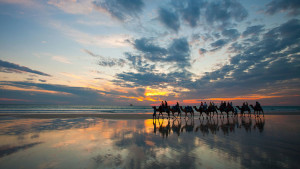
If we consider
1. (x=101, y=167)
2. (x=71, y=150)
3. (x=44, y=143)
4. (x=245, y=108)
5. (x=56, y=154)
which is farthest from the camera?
(x=245, y=108)

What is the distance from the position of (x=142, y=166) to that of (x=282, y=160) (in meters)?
4.80

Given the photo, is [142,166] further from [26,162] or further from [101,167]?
[26,162]

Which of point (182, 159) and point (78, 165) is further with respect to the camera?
point (182, 159)

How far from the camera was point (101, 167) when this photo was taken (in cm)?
438

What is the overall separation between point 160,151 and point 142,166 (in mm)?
1612

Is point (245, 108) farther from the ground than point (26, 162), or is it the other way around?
point (245, 108)

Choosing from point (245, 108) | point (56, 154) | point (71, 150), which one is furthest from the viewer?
point (245, 108)

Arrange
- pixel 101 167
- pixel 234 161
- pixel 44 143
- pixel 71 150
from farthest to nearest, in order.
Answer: pixel 44 143 < pixel 71 150 < pixel 234 161 < pixel 101 167

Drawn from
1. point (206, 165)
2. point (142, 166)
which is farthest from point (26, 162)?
point (206, 165)

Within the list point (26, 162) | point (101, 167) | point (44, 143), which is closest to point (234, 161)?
point (101, 167)

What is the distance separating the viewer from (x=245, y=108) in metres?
25.5

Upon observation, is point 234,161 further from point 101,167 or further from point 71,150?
point 71,150

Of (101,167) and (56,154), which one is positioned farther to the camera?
(56,154)

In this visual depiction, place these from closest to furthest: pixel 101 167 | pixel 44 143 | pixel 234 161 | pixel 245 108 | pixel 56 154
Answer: pixel 101 167 < pixel 234 161 < pixel 56 154 < pixel 44 143 < pixel 245 108
